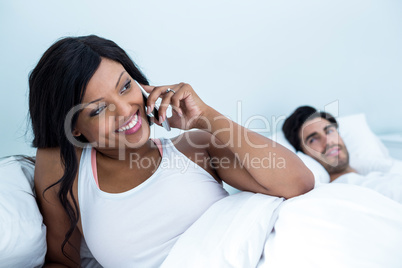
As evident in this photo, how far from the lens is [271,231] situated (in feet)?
2.63

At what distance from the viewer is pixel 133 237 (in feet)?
2.79

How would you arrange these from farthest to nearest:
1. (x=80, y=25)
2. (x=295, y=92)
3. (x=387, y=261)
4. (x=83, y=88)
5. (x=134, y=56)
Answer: (x=295, y=92), (x=134, y=56), (x=80, y=25), (x=83, y=88), (x=387, y=261)

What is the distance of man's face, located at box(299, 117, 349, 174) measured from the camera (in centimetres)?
172

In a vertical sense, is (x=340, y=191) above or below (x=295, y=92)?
below

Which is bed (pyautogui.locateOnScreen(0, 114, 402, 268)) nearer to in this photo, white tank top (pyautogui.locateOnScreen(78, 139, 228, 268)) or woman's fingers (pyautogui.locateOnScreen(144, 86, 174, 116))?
white tank top (pyautogui.locateOnScreen(78, 139, 228, 268))

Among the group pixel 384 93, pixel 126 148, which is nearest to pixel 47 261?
pixel 126 148

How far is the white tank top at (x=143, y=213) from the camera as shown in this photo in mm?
853

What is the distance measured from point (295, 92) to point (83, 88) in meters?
1.45

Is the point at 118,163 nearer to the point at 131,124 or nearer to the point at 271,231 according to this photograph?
the point at 131,124

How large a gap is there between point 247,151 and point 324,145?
1063mm

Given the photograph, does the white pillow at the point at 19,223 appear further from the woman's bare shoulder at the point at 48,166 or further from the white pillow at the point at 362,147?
the white pillow at the point at 362,147

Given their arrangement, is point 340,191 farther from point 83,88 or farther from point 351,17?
point 351,17

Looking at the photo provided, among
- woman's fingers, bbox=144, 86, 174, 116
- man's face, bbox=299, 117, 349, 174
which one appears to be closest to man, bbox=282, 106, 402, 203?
man's face, bbox=299, 117, 349, 174

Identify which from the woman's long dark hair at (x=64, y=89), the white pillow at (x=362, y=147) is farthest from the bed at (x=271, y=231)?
the white pillow at (x=362, y=147)
